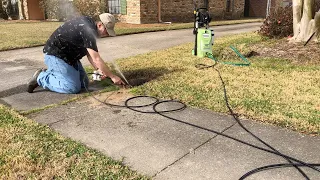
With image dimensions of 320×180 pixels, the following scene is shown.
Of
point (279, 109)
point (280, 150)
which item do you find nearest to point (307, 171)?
point (280, 150)

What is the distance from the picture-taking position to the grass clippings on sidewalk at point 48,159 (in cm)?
272

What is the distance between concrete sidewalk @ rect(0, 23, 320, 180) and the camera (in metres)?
2.87

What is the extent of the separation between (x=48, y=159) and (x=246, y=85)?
3582 mm

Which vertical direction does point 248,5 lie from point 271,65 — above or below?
above

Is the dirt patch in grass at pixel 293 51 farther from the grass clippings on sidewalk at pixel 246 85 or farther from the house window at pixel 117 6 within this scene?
the house window at pixel 117 6

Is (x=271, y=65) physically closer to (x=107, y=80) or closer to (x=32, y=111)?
(x=107, y=80)

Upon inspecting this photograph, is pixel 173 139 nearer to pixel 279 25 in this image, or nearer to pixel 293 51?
pixel 293 51

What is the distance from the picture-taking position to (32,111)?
428 cm

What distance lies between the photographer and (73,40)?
4.76 metres

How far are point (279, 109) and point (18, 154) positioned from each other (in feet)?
10.8

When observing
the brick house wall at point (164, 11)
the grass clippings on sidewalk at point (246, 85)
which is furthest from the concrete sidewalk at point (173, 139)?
the brick house wall at point (164, 11)

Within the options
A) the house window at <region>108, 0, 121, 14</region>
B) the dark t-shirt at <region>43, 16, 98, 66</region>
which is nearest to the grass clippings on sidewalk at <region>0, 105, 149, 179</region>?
the dark t-shirt at <region>43, 16, 98, 66</region>

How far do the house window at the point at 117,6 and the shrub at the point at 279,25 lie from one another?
9.46 meters

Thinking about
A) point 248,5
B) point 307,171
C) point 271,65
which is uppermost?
point 248,5
